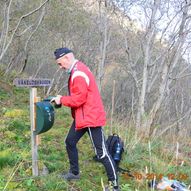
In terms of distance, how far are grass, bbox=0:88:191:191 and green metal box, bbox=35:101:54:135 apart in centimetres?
73

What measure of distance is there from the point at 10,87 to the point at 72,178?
8842mm

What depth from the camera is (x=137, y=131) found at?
28.7 feet

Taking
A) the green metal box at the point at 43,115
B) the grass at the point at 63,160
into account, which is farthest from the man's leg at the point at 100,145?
the green metal box at the point at 43,115

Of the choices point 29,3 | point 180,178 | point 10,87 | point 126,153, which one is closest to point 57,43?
point 29,3

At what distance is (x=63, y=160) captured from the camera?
6.18 meters

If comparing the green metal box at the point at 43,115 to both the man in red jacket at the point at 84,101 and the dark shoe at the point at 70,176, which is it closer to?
the man in red jacket at the point at 84,101

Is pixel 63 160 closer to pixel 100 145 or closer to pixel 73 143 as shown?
pixel 73 143

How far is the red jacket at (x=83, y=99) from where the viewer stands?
4543 millimetres

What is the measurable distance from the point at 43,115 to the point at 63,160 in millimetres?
1660

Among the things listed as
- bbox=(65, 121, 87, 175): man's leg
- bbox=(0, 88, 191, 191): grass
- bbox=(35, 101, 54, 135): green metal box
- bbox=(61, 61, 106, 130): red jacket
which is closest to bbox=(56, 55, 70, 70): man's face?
bbox=(61, 61, 106, 130): red jacket

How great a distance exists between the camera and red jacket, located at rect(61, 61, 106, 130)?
179 inches

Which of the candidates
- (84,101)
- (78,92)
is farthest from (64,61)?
(84,101)

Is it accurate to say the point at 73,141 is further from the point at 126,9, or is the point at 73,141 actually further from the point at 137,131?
the point at 126,9

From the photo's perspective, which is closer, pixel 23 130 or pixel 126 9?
pixel 23 130
